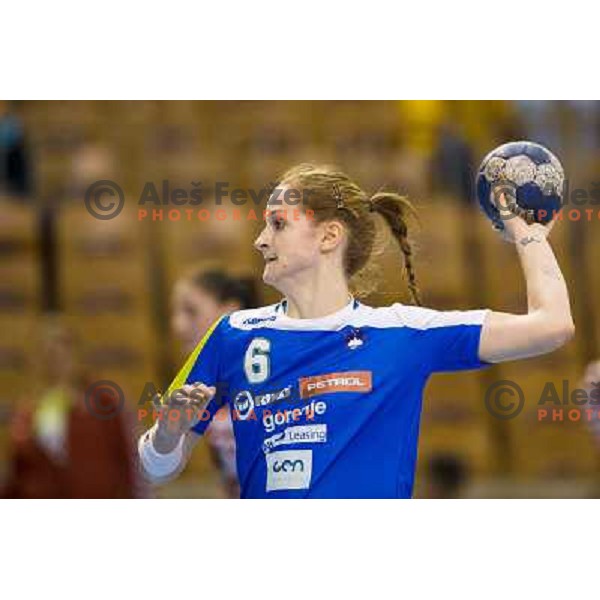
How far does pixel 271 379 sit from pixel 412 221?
27.1 inches

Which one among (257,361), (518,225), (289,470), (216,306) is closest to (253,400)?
(257,361)

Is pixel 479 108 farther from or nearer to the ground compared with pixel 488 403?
farther from the ground

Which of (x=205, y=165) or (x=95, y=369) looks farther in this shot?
(x=205, y=165)

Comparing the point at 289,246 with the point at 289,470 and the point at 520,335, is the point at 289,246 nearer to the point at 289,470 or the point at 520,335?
the point at 289,470

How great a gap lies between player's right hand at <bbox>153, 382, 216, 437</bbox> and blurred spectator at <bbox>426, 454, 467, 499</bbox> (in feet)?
11.4

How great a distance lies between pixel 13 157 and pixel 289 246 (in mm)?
5612

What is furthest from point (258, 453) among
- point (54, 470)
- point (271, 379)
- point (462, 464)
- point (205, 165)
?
point (205, 165)

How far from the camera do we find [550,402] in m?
9.43

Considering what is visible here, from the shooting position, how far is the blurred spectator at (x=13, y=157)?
1027 centimetres

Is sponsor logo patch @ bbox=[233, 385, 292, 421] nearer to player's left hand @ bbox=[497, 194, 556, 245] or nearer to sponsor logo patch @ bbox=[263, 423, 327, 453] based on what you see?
sponsor logo patch @ bbox=[263, 423, 327, 453]

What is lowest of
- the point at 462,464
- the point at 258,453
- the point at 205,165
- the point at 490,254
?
the point at 462,464

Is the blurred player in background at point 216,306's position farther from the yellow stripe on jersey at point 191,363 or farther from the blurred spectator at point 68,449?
the blurred spectator at point 68,449

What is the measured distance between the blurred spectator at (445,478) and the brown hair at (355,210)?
3.43 m
